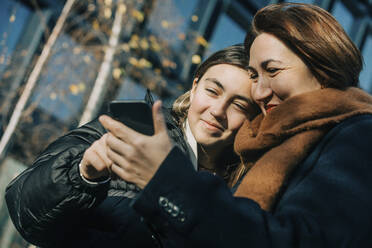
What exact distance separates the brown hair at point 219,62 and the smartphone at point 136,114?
40.4 inches

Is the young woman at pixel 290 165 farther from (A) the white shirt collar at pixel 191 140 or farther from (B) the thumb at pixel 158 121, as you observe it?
(A) the white shirt collar at pixel 191 140

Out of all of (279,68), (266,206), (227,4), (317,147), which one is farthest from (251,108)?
(227,4)

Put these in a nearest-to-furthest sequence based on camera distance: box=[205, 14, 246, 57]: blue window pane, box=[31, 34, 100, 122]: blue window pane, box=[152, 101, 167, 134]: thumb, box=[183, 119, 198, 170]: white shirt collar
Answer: box=[152, 101, 167, 134]: thumb → box=[183, 119, 198, 170]: white shirt collar → box=[31, 34, 100, 122]: blue window pane → box=[205, 14, 246, 57]: blue window pane

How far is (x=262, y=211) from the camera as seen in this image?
1008 millimetres

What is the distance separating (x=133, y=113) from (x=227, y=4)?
6.75m

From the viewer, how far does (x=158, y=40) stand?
6.33 metres

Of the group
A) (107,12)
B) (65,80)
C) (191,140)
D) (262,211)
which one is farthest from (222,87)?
(107,12)

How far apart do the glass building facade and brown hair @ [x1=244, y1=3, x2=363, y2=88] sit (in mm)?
3212

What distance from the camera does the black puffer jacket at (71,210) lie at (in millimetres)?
1525

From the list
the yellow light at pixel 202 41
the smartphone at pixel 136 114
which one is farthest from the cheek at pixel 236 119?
the yellow light at pixel 202 41

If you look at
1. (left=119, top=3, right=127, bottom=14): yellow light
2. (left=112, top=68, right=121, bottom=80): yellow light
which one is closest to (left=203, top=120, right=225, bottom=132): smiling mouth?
(left=119, top=3, right=127, bottom=14): yellow light

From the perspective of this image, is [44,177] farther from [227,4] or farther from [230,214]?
[227,4]

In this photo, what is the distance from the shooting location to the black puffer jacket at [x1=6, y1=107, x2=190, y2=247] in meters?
1.53

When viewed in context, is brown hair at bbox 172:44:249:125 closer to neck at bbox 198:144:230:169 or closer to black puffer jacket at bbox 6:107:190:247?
neck at bbox 198:144:230:169
